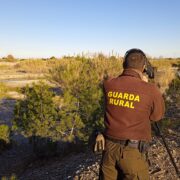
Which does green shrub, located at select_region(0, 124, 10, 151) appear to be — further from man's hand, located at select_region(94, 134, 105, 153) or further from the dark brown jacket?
the dark brown jacket

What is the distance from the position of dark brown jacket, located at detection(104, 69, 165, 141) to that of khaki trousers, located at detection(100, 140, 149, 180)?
0.44 ft

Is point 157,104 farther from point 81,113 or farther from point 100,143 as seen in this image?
point 81,113

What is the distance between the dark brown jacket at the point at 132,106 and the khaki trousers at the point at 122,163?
0.14 meters

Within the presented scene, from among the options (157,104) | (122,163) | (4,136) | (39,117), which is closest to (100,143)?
(122,163)

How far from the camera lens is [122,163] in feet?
13.3

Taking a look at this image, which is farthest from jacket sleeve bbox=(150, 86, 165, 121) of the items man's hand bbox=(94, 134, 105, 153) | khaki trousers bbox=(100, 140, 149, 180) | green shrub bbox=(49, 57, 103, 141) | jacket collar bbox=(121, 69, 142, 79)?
green shrub bbox=(49, 57, 103, 141)

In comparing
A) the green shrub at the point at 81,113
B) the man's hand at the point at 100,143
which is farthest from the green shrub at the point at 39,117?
the man's hand at the point at 100,143

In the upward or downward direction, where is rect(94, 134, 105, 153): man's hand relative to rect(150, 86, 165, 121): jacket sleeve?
downward

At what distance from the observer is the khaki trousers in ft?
13.1

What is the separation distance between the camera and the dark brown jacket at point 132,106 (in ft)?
12.9

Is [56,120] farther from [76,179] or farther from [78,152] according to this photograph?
[76,179]

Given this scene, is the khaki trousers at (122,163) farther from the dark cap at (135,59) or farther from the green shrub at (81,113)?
the green shrub at (81,113)

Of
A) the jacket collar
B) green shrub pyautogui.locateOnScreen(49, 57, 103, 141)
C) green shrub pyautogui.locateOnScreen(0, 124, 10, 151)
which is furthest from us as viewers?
green shrub pyautogui.locateOnScreen(0, 124, 10, 151)

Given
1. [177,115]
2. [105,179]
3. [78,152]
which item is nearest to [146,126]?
[105,179]
